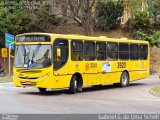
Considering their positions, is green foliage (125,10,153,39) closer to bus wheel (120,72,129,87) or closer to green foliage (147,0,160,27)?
green foliage (147,0,160,27)

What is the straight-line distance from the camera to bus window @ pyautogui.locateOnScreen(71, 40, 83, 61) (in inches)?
980

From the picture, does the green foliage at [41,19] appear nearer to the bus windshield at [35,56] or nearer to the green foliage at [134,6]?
the green foliage at [134,6]

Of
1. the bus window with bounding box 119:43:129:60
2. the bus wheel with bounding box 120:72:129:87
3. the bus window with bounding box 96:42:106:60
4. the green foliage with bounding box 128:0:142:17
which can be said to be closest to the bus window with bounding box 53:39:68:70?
the bus window with bounding box 96:42:106:60

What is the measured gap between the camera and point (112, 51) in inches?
1142

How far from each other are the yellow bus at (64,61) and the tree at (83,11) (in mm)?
19191

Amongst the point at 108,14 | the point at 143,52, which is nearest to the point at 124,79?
the point at 143,52

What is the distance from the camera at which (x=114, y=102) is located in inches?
812

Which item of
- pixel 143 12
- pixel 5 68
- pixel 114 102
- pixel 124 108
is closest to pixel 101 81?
pixel 114 102

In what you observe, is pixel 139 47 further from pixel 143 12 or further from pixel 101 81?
pixel 143 12

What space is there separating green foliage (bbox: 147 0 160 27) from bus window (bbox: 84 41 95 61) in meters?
28.7

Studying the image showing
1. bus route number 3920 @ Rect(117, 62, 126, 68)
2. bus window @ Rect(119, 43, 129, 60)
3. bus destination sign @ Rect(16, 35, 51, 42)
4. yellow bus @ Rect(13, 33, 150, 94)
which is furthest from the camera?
bus window @ Rect(119, 43, 129, 60)

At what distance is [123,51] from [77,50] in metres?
5.72

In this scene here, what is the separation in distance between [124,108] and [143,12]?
36.9 metres

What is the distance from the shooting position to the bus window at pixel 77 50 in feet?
81.7
